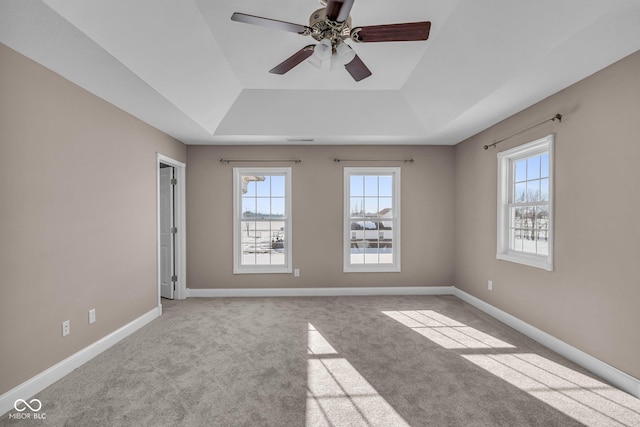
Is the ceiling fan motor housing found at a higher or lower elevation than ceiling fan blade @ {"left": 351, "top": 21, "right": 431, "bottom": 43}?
higher

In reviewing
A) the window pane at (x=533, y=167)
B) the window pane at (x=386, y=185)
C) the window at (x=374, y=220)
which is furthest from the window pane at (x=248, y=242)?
the window pane at (x=533, y=167)

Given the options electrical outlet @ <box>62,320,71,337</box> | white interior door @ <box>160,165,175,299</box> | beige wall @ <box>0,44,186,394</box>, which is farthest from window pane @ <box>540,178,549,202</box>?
white interior door @ <box>160,165,175,299</box>

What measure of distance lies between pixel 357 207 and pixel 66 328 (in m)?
3.85

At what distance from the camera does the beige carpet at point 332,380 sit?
198cm

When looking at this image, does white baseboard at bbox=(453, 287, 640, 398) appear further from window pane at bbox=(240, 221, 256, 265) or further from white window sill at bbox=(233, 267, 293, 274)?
window pane at bbox=(240, 221, 256, 265)

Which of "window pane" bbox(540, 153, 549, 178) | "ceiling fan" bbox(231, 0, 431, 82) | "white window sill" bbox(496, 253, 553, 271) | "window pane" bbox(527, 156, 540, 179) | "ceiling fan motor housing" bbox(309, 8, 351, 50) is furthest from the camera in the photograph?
"window pane" bbox(527, 156, 540, 179)

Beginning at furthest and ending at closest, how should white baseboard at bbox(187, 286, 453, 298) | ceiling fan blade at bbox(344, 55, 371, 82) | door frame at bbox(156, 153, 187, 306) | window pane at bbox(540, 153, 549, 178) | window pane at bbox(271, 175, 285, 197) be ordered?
1. window pane at bbox(271, 175, 285, 197)
2. white baseboard at bbox(187, 286, 453, 298)
3. door frame at bbox(156, 153, 187, 306)
4. window pane at bbox(540, 153, 549, 178)
5. ceiling fan blade at bbox(344, 55, 371, 82)

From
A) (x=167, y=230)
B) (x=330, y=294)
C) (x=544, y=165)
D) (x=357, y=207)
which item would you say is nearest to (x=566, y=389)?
(x=544, y=165)

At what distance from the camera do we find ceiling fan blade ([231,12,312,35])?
6.06 ft

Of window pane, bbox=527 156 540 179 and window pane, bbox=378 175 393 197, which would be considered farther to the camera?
window pane, bbox=378 175 393 197

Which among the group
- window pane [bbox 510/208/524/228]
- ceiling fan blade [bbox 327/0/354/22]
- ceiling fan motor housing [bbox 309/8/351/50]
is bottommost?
window pane [bbox 510/208/524/228]

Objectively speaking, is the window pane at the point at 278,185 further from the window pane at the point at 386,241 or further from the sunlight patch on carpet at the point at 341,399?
the sunlight patch on carpet at the point at 341,399

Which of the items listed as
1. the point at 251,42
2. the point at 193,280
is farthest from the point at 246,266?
the point at 251,42

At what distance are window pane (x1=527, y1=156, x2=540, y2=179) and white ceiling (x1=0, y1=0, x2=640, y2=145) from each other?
58cm
